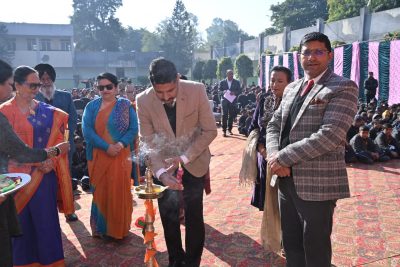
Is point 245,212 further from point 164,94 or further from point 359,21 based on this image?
point 359,21

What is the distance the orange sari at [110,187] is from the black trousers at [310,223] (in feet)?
6.02

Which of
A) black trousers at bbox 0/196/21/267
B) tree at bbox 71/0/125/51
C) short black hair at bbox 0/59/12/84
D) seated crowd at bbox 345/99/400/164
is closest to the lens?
black trousers at bbox 0/196/21/267

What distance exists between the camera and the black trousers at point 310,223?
85.5 inches

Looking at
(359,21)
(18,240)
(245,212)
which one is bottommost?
(245,212)

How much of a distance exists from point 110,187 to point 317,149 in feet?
7.48

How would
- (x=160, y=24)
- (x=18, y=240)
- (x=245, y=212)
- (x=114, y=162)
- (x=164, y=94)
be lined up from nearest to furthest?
(x=164, y=94), (x=18, y=240), (x=114, y=162), (x=245, y=212), (x=160, y=24)

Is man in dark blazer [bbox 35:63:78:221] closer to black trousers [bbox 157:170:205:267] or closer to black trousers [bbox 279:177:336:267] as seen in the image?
black trousers [bbox 157:170:205:267]

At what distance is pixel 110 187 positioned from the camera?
3656 mm

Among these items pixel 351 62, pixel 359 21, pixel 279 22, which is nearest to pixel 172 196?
pixel 351 62

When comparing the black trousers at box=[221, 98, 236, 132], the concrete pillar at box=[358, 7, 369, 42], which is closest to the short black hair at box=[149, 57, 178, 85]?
the black trousers at box=[221, 98, 236, 132]

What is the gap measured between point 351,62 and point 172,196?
46.3 feet

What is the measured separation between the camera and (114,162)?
364cm

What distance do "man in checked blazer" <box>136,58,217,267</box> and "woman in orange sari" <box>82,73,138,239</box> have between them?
0.91 metres

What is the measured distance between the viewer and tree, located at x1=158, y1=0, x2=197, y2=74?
4838cm
